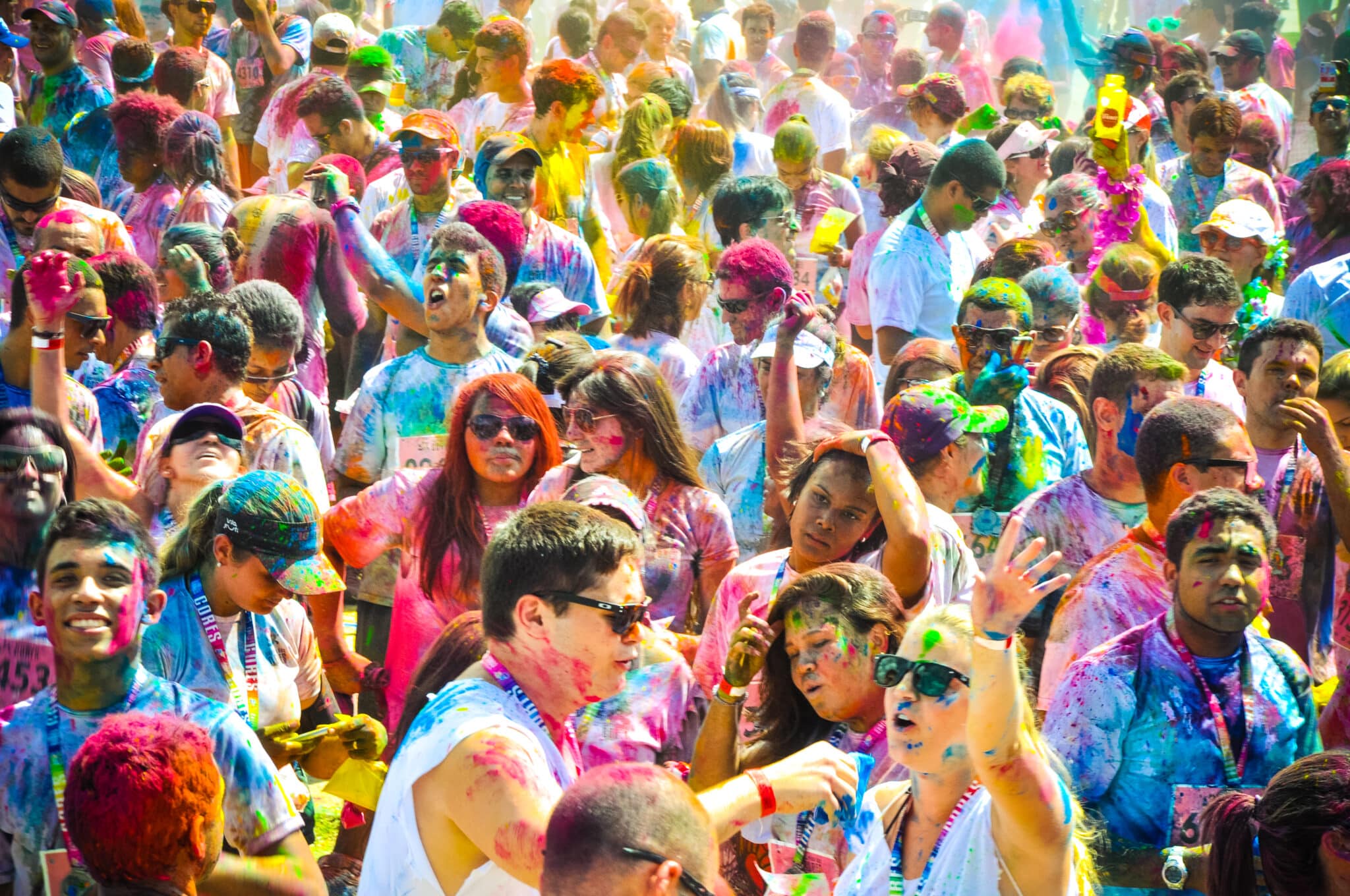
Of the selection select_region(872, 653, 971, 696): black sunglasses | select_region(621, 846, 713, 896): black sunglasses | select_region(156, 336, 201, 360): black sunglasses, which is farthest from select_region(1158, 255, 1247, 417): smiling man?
select_region(621, 846, 713, 896): black sunglasses

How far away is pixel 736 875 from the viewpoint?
3.61m

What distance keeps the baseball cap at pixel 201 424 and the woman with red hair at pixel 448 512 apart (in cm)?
60

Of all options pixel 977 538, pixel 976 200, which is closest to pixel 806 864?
pixel 977 538

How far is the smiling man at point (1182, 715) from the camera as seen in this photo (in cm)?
349

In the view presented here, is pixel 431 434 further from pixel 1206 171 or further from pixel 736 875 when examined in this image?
pixel 1206 171

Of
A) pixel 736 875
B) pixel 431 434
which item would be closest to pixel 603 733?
pixel 736 875

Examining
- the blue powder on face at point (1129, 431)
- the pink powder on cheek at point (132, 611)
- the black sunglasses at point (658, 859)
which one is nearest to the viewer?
the black sunglasses at point (658, 859)

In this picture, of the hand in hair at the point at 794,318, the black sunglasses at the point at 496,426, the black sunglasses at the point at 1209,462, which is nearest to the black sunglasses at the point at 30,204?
the black sunglasses at the point at 496,426

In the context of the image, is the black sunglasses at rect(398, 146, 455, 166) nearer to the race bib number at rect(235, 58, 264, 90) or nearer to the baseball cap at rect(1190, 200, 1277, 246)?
the baseball cap at rect(1190, 200, 1277, 246)

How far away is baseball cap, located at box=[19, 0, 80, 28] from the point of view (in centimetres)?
889

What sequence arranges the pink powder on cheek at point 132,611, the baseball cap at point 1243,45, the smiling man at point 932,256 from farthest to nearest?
the baseball cap at point 1243,45
the smiling man at point 932,256
the pink powder on cheek at point 132,611

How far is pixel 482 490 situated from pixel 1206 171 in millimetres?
5965

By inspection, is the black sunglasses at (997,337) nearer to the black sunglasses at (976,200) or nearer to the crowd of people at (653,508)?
the crowd of people at (653,508)

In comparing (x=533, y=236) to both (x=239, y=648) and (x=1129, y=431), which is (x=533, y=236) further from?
(x=239, y=648)
